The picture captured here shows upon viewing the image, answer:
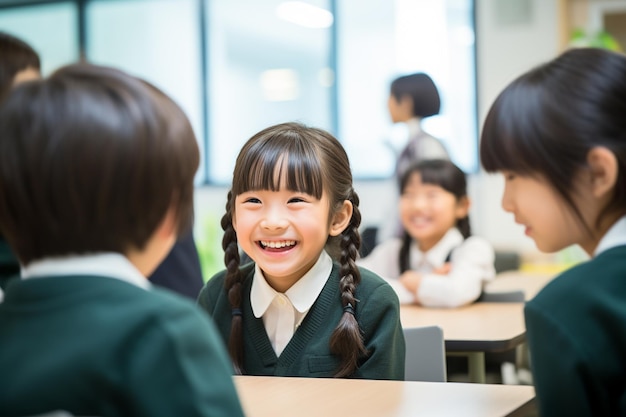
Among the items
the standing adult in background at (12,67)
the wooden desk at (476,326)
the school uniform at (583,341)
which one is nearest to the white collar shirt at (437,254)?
the wooden desk at (476,326)

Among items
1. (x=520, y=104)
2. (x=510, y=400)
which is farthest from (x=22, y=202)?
(x=510, y=400)

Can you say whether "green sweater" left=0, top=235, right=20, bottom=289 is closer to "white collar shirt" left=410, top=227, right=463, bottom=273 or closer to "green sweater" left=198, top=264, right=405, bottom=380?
"green sweater" left=198, top=264, right=405, bottom=380

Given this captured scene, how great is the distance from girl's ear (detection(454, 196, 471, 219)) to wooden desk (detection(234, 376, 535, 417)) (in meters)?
1.78

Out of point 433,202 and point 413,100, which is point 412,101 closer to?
point 413,100

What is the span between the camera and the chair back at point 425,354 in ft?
6.73

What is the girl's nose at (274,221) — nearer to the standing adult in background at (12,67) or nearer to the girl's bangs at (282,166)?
the girl's bangs at (282,166)

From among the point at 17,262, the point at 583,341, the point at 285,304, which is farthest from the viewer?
the point at 285,304

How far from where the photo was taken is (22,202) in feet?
3.16

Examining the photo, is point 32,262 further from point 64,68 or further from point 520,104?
point 520,104

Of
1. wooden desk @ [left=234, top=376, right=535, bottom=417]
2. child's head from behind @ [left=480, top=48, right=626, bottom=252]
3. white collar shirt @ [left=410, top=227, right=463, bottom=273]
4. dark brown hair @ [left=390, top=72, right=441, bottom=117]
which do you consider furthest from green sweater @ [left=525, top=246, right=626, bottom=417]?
dark brown hair @ [left=390, top=72, right=441, bottom=117]

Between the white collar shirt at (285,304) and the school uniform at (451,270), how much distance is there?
1049 millimetres

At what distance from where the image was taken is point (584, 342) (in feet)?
3.73

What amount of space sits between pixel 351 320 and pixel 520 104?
0.79 meters

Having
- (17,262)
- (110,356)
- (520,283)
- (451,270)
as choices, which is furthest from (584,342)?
(520,283)
